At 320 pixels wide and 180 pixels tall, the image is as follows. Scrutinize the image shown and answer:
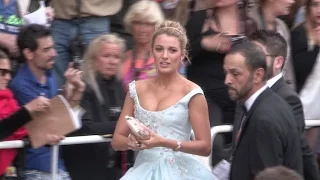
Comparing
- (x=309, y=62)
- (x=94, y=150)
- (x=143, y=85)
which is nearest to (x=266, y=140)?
(x=143, y=85)

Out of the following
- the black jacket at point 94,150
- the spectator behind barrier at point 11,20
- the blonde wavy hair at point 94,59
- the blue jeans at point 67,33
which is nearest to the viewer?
the black jacket at point 94,150

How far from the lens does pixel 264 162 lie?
6.25m

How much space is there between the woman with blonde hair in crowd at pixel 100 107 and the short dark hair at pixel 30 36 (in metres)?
0.50

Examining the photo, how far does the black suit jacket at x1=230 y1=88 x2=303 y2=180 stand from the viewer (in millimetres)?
6281

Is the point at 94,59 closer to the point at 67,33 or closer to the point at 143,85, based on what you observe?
the point at 67,33

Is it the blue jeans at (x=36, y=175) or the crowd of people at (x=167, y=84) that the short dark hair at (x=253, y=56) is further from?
the blue jeans at (x=36, y=175)

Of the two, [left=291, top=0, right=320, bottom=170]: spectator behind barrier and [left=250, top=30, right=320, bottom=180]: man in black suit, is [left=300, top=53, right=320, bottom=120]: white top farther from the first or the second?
[left=250, top=30, right=320, bottom=180]: man in black suit

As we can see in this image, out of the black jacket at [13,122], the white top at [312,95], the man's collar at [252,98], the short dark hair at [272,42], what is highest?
the short dark hair at [272,42]

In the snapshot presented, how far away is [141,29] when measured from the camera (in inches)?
344

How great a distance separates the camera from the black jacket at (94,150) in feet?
25.3

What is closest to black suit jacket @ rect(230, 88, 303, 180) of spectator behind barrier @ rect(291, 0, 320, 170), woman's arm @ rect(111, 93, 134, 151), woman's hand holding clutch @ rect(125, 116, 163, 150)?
woman's hand holding clutch @ rect(125, 116, 163, 150)

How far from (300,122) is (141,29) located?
2.21 meters

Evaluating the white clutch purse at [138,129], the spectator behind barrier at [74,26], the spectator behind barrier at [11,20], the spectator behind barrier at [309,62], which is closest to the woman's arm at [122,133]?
the white clutch purse at [138,129]

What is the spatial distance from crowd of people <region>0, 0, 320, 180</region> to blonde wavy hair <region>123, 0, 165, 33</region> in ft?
0.04
